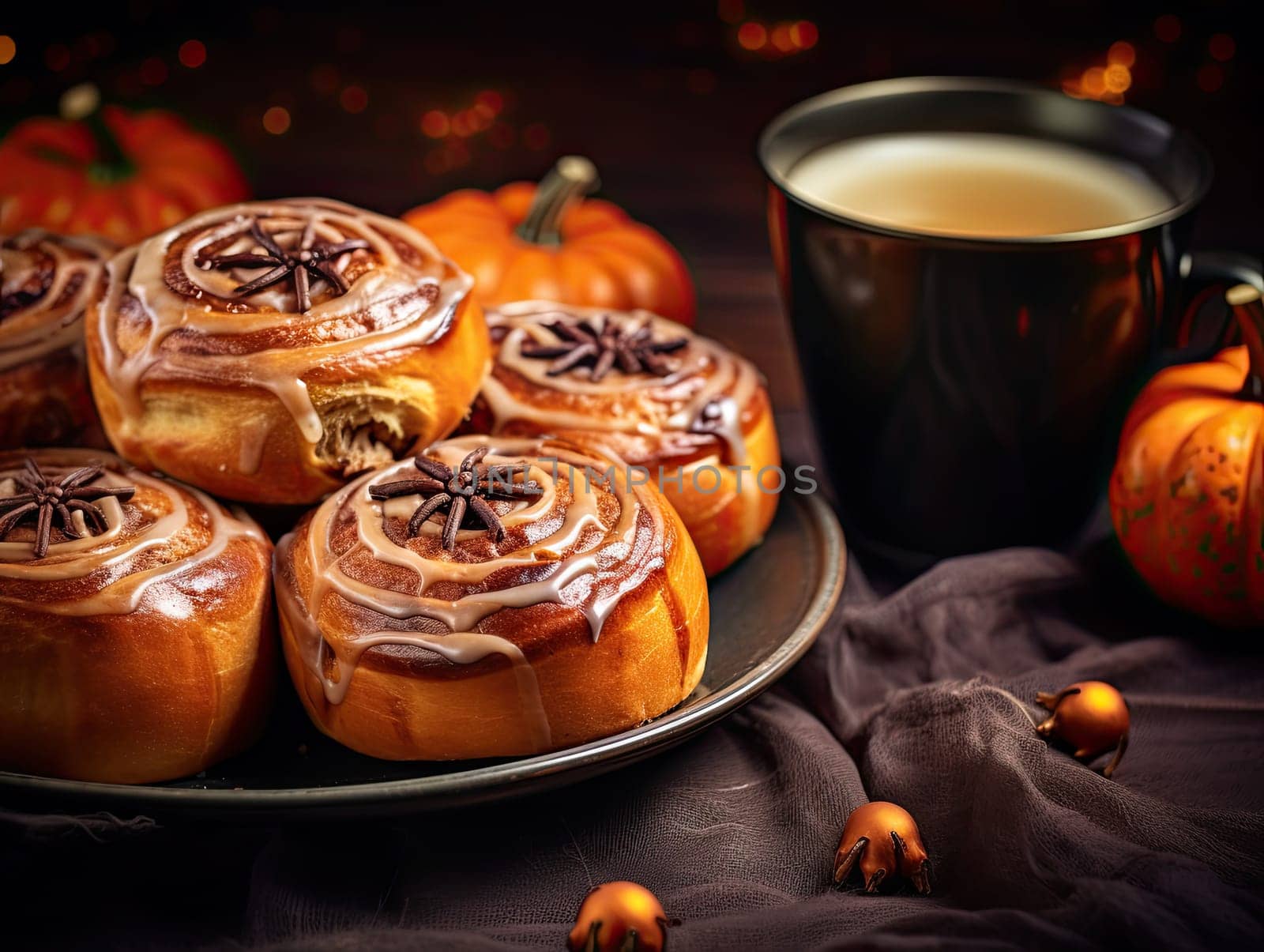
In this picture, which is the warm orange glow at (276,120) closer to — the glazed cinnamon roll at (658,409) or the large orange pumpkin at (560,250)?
the large orange pumpkin at (560,250)

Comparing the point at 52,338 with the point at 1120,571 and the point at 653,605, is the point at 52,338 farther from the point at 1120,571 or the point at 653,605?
the point at 1120,571

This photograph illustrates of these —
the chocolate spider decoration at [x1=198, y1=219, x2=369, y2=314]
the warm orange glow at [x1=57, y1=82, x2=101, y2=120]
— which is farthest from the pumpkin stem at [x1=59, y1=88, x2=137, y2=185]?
the chocolate spider decoration at [x1=198, y1=219, x2=369, y2=314]

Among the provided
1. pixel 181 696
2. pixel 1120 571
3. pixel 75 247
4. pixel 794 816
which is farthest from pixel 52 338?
pixel 1120 571

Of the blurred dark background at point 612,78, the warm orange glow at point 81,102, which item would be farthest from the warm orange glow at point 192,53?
the warm orange glow at point 81,102

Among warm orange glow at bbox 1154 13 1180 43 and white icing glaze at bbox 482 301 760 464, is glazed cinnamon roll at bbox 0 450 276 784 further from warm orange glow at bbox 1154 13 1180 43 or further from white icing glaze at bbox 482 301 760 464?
warm orange glow at bbox 1154 13 1180 43

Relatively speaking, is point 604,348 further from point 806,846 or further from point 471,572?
point 806,846

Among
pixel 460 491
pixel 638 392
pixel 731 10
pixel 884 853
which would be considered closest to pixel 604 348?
pixel 638 392
